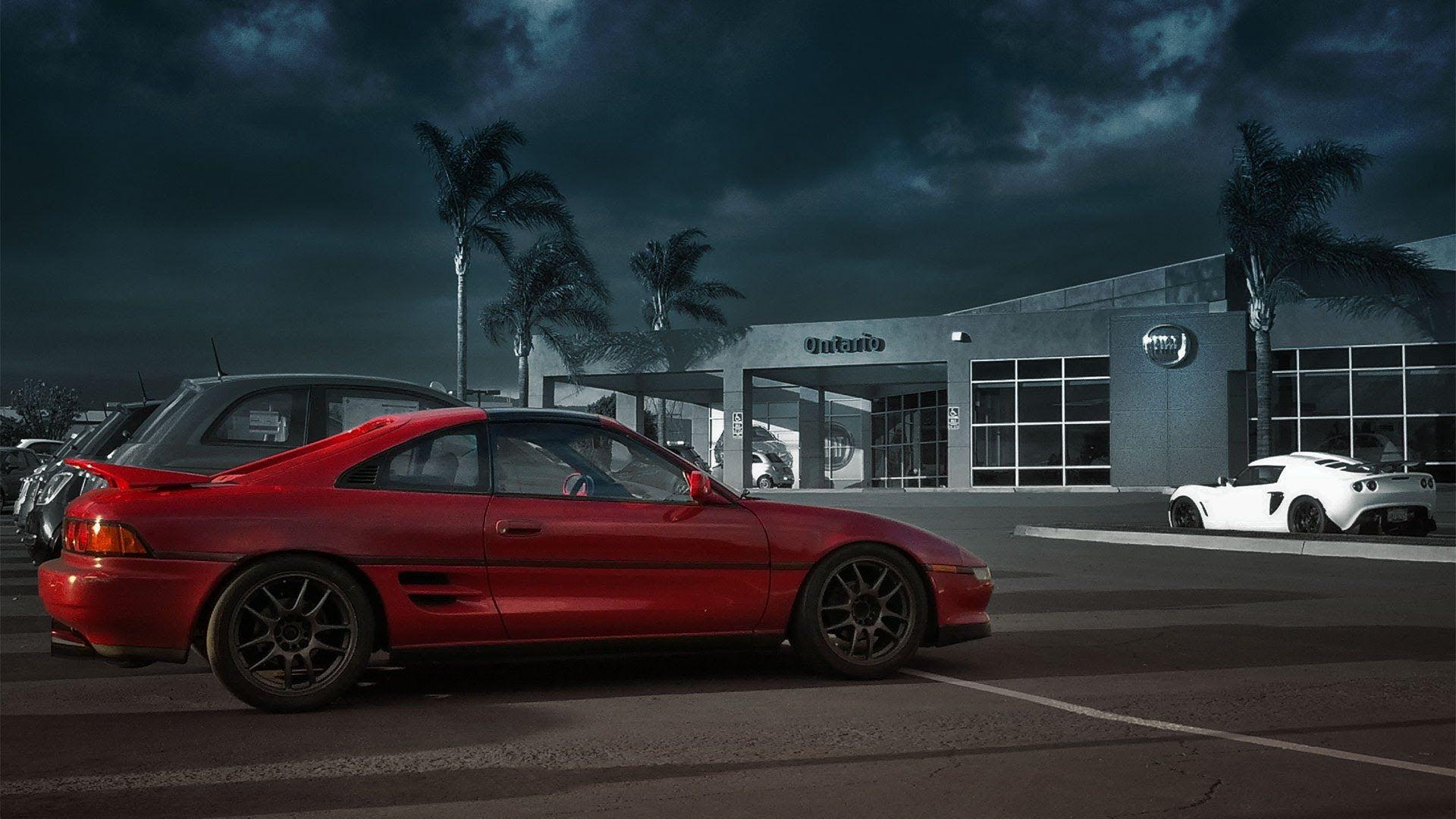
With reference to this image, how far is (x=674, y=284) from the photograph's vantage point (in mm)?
48219

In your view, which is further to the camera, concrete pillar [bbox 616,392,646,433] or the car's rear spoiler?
concrete pillar [bbox 616,392,646,433]

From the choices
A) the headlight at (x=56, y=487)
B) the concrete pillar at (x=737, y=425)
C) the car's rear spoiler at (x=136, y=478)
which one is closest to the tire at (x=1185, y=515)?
the headlight at (x=56, y=487)

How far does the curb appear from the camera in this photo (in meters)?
15.1

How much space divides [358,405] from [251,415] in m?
0.74

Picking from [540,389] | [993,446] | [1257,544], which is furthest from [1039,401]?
[1257,544]

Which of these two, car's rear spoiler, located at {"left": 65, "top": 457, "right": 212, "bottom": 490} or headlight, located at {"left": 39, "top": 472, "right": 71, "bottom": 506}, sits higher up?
car's rear spoiler, located at {"left": 65, "top": 457, "right": 212, "bottom": 490}

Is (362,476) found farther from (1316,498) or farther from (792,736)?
(1316,498)

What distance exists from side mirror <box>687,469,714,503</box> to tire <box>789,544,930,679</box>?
0.68 meters

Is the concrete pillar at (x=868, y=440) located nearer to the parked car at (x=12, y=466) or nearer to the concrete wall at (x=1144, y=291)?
the concrete wall at (x=1144, y=291)

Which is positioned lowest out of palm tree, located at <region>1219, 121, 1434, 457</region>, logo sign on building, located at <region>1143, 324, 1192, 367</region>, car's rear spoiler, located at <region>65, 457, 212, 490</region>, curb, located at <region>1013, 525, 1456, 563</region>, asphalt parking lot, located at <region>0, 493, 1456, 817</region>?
asphalt parking lot, located at <region>0, 493, 1456, 817</region>

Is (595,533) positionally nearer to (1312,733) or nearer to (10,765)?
(10,765)

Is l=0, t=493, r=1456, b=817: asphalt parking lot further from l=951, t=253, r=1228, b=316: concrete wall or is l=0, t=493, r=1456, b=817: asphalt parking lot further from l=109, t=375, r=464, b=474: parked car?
l=951, t=253, r=1228, b=316: concrete wall

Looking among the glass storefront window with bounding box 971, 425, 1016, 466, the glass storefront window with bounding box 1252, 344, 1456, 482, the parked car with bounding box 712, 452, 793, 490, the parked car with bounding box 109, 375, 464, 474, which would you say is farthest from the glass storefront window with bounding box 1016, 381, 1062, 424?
the parked car with bounding box 109, 375, 464, 474

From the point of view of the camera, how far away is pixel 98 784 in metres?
4.59
